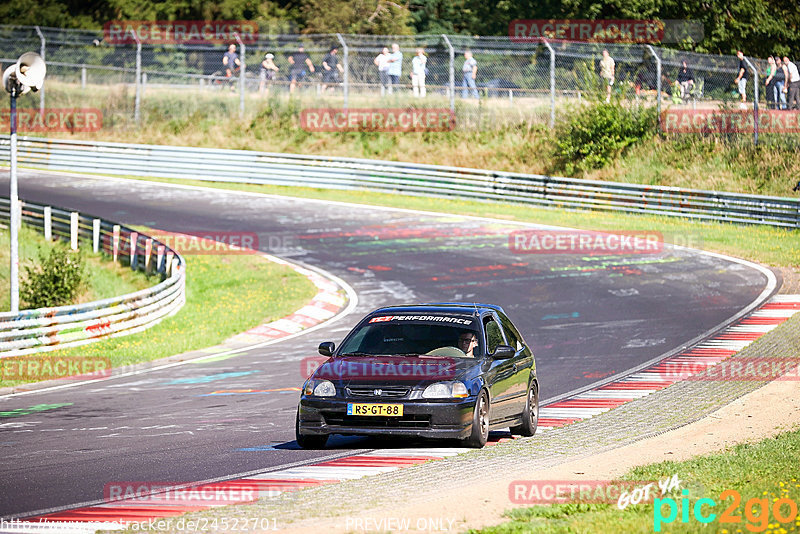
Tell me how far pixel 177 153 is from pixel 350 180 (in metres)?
6.83

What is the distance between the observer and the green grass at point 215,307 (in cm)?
1883

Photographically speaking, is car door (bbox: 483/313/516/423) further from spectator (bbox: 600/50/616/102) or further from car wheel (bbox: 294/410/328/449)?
spectator (bbox: 600/50/616/102)

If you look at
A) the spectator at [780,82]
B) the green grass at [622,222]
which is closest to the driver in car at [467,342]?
the green grass at [622,222]

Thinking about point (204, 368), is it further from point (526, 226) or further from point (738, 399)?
point (526, 226)

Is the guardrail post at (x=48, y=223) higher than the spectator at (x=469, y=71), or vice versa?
the spectator at (x=469, y=71)

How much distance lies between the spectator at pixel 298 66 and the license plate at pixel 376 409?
29671mm

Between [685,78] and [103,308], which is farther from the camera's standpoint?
[685,78]

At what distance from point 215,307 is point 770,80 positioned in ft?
56.9

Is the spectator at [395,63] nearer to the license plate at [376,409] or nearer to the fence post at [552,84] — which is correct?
the fence post at [552,84]

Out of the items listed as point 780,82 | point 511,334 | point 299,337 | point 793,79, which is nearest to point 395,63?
point 780,82

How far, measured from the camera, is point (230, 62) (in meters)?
39.0

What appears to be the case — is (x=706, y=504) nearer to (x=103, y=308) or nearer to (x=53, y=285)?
Result: (x=103, y=308)

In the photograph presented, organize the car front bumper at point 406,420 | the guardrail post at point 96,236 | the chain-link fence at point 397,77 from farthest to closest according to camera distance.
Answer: the chain-link fence at point 397,77 < the guardrail post at point 96,236 < the car front bumper at point 406,420

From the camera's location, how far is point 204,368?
1708 cm
